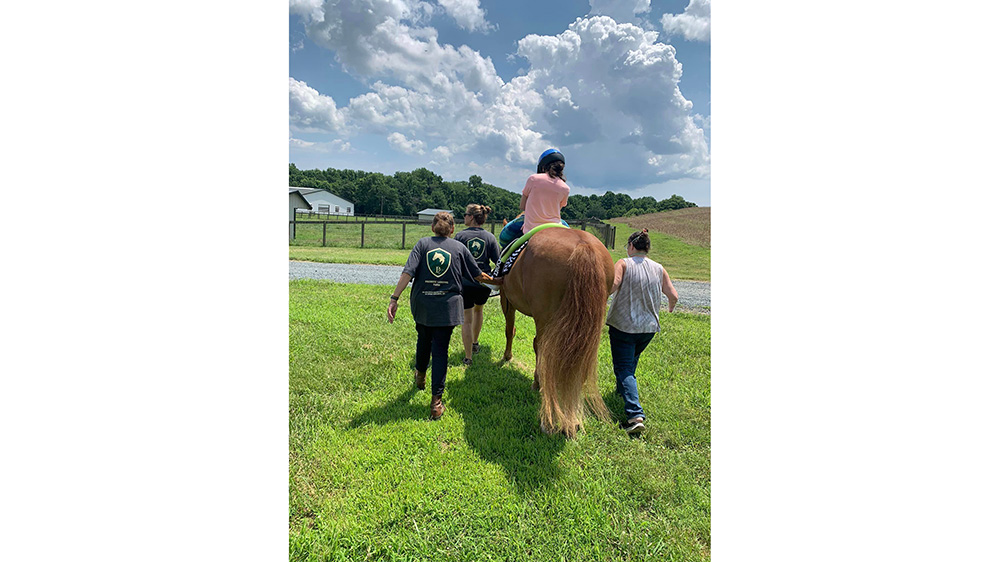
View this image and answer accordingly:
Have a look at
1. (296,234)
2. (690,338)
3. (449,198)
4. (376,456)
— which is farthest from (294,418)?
(449,198)

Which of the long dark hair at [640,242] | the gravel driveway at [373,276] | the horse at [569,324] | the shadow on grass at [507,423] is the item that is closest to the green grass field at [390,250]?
the gravel driveway at [373,276]

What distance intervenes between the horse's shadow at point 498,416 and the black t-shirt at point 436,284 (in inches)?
32.2

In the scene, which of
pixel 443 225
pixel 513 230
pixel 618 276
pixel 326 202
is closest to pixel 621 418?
pixel 618 276

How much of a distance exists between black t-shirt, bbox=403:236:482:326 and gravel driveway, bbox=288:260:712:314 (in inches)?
234

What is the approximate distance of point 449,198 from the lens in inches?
2400

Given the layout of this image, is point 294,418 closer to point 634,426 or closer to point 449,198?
point 634,426

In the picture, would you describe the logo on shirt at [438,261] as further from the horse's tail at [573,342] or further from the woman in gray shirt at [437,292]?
the horse's tail at [573,342]

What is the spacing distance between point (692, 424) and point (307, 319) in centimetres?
540

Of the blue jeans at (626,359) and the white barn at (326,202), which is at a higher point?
the white barn at (326,202)

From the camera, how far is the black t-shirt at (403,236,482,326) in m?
3.31

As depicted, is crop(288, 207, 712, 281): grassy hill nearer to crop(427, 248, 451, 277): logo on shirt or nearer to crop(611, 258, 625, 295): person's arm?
crop(611, 258, 625, 295): person's arm

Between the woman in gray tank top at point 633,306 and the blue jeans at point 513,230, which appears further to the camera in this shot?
the blue jeans at point 513,230

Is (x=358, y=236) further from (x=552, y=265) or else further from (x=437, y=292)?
(x=552, y=265)

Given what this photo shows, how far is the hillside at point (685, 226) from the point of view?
1958 cm
